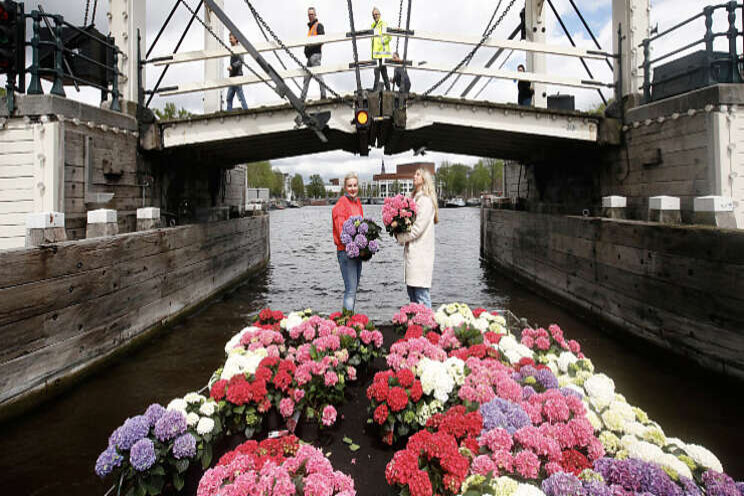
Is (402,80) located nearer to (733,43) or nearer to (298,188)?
(733,43)

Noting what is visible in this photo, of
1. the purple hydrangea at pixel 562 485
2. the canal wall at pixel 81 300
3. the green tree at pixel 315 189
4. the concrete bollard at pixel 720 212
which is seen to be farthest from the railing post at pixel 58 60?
the green tree at pixel 315 189

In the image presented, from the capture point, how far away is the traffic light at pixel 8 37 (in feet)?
20.8

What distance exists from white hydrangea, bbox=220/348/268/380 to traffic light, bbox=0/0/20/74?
650cm

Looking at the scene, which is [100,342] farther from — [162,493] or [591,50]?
[591,50]

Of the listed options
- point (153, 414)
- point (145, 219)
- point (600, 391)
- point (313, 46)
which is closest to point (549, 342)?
point (600, 391)

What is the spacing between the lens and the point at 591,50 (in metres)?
9.61

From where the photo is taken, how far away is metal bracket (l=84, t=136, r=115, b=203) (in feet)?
23.8

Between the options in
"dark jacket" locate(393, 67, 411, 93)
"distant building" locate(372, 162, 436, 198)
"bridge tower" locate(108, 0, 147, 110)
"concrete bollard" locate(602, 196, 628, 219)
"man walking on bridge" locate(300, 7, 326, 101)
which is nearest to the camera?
"concrete bollard" locate(602, 196, 628, 219)

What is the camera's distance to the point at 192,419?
2.38m

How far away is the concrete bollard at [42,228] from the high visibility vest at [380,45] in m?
6.42

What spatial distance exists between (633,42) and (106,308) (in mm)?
10877

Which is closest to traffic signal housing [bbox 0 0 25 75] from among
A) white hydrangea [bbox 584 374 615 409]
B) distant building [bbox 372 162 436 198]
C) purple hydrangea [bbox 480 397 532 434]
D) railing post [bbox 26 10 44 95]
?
railing post [bbox 26 10 44 95]

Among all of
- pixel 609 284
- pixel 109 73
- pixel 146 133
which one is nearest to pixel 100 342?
pixel 146 133

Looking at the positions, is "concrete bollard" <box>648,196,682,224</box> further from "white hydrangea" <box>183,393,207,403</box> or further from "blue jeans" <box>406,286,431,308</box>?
"white hydrangea" <box>183,393,207,403</box>
